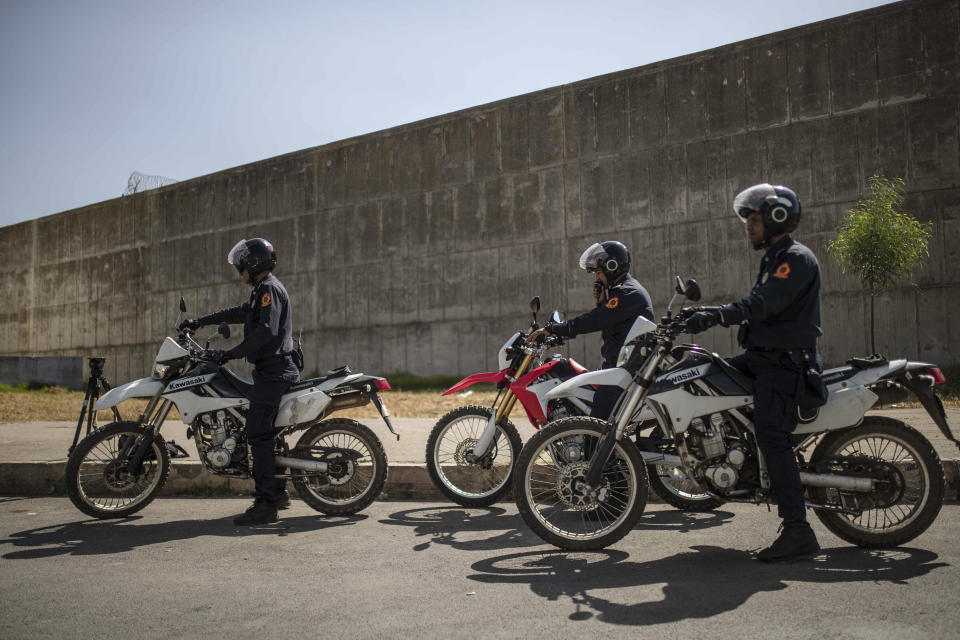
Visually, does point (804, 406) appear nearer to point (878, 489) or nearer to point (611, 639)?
point (878, 489)

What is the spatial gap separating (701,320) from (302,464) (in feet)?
10.6

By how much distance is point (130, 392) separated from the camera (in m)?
5.99

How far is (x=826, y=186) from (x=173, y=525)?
14.3 m

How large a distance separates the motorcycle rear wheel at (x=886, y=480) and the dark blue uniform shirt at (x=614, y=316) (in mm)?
1693

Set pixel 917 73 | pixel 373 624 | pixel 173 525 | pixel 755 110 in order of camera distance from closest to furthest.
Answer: pixel 373 624
pixel 173 525
pixel 917 73
pixel 755 110

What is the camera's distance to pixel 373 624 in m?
3.23

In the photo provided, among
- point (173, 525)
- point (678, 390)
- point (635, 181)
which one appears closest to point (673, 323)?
point (678, 390)

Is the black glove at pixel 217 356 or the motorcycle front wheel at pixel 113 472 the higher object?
the black glove at pixel 217 356

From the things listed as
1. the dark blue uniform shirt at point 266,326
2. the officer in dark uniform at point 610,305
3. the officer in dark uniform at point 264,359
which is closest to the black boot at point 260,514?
the officer in dark uniform at point 264,359

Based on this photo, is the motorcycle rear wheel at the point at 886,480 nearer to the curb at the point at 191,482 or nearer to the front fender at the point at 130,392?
the curb at the point at 191,482

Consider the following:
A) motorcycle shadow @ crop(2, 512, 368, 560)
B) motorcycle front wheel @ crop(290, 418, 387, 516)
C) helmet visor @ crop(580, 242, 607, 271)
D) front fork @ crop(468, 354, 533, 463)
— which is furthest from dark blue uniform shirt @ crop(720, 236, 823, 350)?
motorcycle shadow @ crop(2, 512, 368, 560)

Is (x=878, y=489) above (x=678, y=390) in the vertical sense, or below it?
below

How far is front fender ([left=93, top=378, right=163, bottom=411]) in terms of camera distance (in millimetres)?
5871

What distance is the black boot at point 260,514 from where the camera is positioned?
5.63 meters
